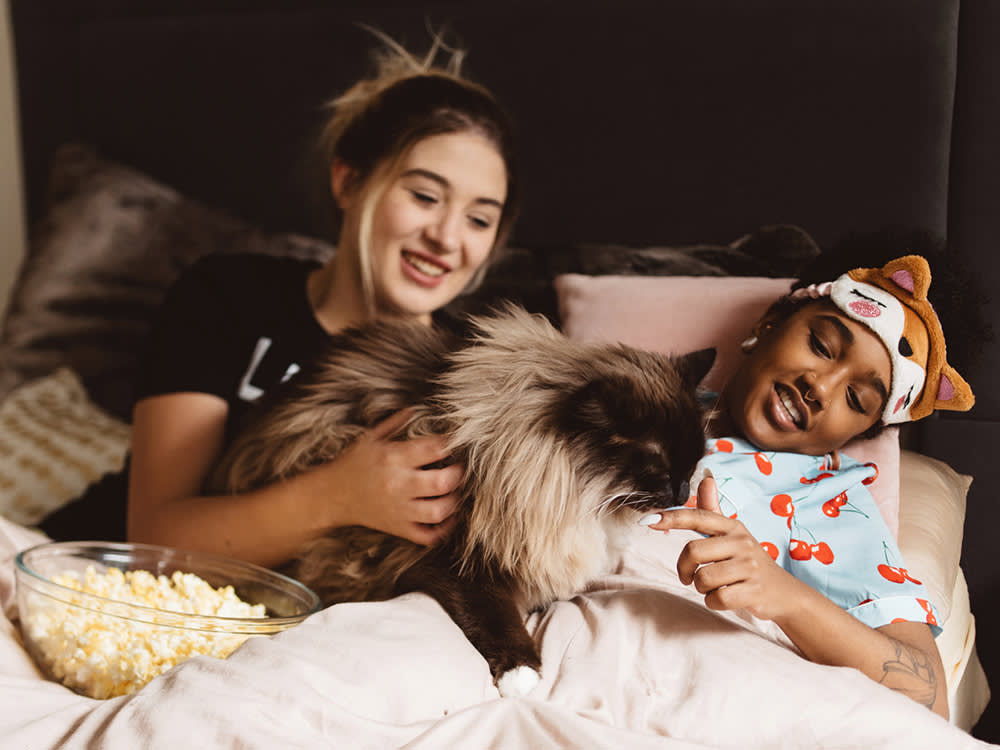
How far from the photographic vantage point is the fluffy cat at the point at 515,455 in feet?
3.68

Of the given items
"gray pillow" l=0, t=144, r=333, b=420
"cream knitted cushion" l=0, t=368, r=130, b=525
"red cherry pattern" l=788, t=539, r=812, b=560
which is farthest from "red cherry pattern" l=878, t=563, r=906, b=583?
"cream knitted cushion" l=0, t=368, r=130, b=525

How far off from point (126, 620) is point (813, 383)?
1173mm

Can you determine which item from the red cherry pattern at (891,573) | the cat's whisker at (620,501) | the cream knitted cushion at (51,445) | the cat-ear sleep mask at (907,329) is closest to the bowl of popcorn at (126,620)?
the cat's whisker at (620,501)

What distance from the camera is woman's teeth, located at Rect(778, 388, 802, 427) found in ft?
4.26

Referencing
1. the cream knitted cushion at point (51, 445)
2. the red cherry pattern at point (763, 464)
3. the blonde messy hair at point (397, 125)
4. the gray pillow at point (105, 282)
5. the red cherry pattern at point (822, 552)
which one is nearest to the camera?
the red cherry pattern at point (822, 552)

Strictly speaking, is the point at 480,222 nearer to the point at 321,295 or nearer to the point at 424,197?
the point at 424,197

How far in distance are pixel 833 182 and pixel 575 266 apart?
701 mm

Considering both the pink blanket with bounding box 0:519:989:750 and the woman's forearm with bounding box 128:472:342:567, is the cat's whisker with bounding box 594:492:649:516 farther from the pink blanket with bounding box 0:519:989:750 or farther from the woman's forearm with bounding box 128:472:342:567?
the woman's forearm with bounding box 128:472:342:567

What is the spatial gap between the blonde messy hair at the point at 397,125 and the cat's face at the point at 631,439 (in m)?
0.78

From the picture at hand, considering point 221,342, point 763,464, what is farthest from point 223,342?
point 763,464

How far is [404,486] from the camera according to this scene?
1.15 meters

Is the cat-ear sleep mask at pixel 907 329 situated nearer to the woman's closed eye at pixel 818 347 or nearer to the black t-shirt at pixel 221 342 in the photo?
the woman's closed eye at pixel 818 347

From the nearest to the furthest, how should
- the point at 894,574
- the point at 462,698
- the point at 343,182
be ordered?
the point at 462,698, the point at 894,574, the point at 343,182

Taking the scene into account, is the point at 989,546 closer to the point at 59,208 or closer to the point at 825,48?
the point at 825,48
